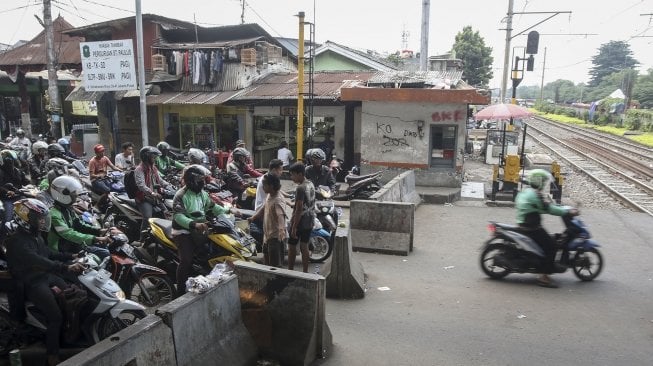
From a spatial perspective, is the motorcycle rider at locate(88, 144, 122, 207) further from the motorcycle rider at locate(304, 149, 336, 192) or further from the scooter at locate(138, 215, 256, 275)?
the motorcycle rider at locate(304, 149, 336, 192)

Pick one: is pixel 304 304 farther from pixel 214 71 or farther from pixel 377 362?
pixel 214 71

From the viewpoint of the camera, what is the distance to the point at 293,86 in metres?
17.0

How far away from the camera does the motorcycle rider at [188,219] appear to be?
569 cm

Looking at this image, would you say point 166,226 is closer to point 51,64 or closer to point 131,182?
point 131,182

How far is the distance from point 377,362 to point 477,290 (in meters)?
2.74

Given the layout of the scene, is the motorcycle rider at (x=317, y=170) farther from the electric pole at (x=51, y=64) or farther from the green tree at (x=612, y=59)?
the green tree at (x=612, y=59)

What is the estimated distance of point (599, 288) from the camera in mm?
6996

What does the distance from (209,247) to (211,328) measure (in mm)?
2126

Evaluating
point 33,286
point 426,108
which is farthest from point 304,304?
point 426,108

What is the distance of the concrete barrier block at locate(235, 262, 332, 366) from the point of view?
459 centimetres

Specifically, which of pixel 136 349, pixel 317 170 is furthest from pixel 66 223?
pixel 317 170

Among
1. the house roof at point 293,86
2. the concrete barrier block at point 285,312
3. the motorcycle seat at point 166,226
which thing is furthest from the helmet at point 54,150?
the concrete barrier block at point 285,312

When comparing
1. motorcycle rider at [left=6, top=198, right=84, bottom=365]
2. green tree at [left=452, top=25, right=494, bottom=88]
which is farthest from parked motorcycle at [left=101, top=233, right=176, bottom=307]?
green tree at [left=452, top=25, right=494, bottom=88]

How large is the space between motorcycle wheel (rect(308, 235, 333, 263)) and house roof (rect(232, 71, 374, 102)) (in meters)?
7.96
